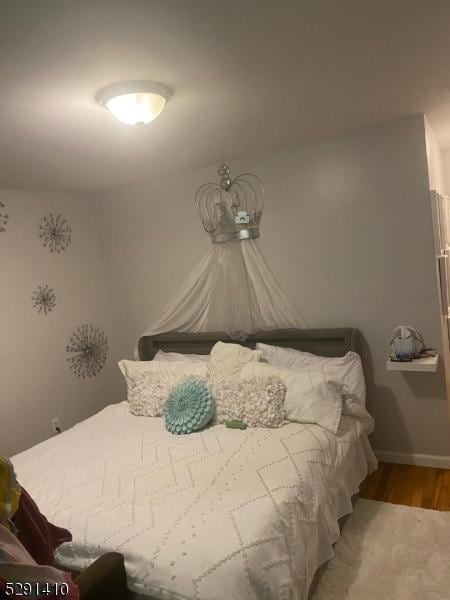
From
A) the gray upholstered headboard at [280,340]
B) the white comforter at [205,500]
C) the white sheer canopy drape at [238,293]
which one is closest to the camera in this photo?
the white comforter at [205,500]

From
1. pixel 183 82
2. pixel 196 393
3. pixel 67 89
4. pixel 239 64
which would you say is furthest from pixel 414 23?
pixel 196 393

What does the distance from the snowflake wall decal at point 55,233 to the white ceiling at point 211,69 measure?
84 cm

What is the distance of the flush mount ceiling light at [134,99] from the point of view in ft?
5.91

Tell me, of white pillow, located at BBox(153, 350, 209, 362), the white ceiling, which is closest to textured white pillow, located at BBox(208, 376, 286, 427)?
white pillow, located at BBox(153, 350, 209, 362)

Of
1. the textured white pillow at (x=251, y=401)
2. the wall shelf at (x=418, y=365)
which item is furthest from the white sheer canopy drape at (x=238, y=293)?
the wall shelf at (x=418, y=365)

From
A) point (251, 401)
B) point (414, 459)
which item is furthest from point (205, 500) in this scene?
point (414, 459)

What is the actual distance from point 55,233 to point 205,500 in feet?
9.04

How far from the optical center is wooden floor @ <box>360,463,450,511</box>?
9.29ft

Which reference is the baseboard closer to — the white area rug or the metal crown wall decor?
the white area rug

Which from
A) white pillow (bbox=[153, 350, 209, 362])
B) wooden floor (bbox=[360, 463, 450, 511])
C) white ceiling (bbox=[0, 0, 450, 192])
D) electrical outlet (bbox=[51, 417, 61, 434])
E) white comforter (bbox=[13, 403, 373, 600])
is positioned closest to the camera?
white ceiling (bbox=[0, 0, 450, 192])

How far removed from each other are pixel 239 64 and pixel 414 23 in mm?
628

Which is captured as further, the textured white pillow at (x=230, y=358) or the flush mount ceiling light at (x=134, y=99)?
the textured white pillow at (x=230, y=358)

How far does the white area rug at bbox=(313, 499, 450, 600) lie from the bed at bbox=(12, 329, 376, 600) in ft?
0.56

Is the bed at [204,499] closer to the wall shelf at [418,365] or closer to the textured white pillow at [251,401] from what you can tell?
the textured white pillow at [251,401]
